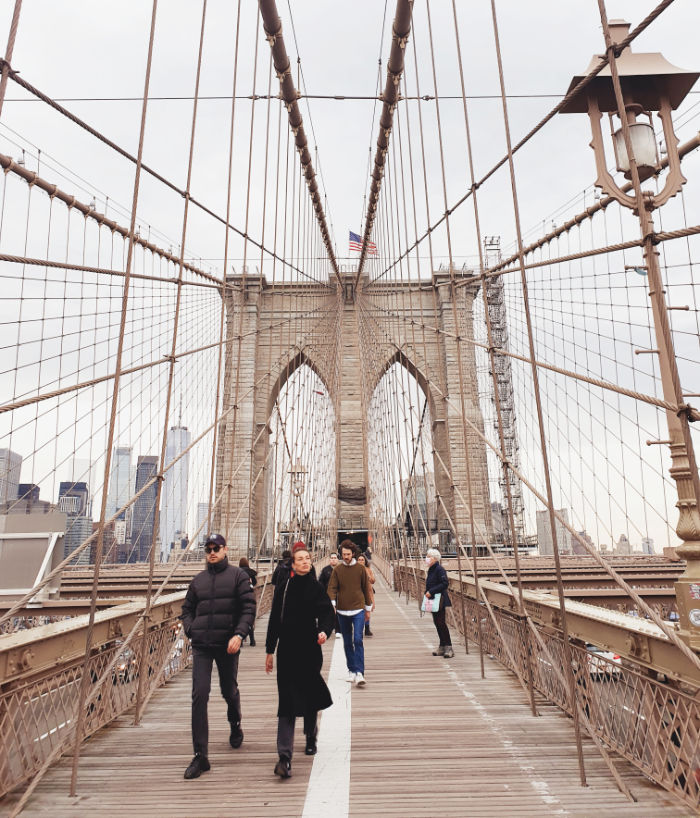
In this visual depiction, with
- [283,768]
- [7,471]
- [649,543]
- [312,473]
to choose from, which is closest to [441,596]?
[283,768]

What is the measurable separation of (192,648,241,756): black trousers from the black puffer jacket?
64 millimetres

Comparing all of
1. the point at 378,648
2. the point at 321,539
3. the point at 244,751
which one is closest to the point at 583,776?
the point at 244,751

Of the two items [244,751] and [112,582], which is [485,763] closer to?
[244,751]

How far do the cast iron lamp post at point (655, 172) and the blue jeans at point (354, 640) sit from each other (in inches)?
92.1

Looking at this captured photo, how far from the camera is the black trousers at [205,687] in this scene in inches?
95.0

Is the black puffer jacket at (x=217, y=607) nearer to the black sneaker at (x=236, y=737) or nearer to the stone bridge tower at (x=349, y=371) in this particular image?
the black sneaker at (x=236, y=737)

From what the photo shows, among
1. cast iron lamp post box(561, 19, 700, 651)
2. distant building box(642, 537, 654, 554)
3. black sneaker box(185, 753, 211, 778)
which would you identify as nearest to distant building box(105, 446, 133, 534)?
black sneaker box(185, 753, 211, 778)

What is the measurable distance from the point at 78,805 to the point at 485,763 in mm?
1630

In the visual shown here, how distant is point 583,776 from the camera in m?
2.17

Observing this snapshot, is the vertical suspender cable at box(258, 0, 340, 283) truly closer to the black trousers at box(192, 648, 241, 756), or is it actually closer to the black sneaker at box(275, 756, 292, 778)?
the black trousers at box(192, 648, 241, 756)

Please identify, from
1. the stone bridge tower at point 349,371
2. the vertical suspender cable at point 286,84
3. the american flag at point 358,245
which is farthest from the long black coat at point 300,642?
the american flag at point 358,245

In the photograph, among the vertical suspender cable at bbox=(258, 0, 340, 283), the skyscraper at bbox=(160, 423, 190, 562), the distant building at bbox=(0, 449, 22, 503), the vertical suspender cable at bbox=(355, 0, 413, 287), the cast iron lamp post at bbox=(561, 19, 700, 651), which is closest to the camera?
the cast iron lamp post at bbox=(561, 19, 700, 651)

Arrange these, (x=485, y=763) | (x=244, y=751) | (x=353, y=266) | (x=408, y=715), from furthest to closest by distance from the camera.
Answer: (x=353, y=266) < (x=408, y=715) < (x=244, y=751) < (x=485, y=763)

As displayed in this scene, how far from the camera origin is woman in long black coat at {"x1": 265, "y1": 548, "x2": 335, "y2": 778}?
250 cm
